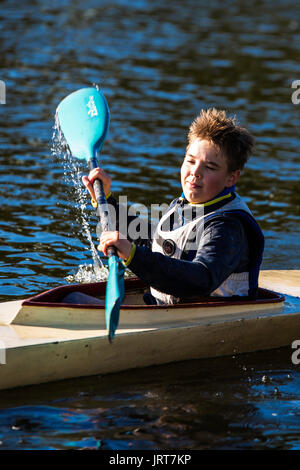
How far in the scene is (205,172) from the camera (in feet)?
13.8

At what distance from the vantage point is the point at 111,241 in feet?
12.1

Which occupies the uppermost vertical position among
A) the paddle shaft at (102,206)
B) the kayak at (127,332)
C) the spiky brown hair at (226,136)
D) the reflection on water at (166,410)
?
the spiky brown hair at (226,136)

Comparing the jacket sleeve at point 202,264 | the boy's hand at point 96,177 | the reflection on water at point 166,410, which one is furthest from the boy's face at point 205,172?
the reflection on water at point 166,410

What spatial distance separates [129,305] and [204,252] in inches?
21.3

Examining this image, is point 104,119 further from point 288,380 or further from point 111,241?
point 288,380

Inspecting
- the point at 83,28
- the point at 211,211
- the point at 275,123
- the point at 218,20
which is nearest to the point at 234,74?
the point at 275,123

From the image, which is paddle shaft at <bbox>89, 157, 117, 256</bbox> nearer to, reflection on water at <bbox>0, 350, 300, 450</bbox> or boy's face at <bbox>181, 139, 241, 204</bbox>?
boy's face at <bbox>181, 139, 241, 204</bbox>

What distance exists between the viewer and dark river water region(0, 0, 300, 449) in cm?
373

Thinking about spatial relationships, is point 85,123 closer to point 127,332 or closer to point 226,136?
point 226,136

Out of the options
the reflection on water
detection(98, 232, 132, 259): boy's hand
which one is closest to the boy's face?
detection(98, 232, 132, 259): boy's hand

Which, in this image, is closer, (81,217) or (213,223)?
(213,223)

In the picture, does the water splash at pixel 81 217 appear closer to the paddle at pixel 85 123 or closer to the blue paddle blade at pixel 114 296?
the paddle at pixel 85 123

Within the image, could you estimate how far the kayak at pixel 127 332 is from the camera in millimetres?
3949

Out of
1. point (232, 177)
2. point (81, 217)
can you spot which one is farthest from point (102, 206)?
point (81, 217)
